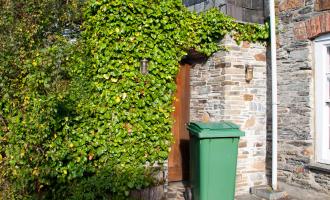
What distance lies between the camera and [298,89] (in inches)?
252

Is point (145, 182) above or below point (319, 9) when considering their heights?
below

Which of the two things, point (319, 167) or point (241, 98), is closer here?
point (319, 167)

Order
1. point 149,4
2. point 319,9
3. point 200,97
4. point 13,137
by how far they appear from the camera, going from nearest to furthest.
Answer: point 13,137
point 149,4
point 319,9
point 200,97

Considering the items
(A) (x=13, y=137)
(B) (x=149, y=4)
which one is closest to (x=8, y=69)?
(A) (x=13, y=137)

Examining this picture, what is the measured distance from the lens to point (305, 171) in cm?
Result: 626

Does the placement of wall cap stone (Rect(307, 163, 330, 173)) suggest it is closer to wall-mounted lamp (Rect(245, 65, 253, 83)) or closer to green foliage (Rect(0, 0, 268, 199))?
wall-mounted lamp (Rect(245, 65, 253, 83))

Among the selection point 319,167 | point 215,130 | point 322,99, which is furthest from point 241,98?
point 319,167

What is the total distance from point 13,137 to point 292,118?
4.52 m

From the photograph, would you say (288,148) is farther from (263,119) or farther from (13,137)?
(13,137)

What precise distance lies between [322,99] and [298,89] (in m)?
0.43

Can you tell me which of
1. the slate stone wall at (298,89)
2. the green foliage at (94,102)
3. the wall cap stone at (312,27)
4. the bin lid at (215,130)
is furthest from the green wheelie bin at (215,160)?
the wall cap stone at (312,27)

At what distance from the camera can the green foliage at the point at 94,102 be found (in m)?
4.93

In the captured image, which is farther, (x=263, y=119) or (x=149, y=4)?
(x=263, y=119)

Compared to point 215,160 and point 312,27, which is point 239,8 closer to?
point 312,27
